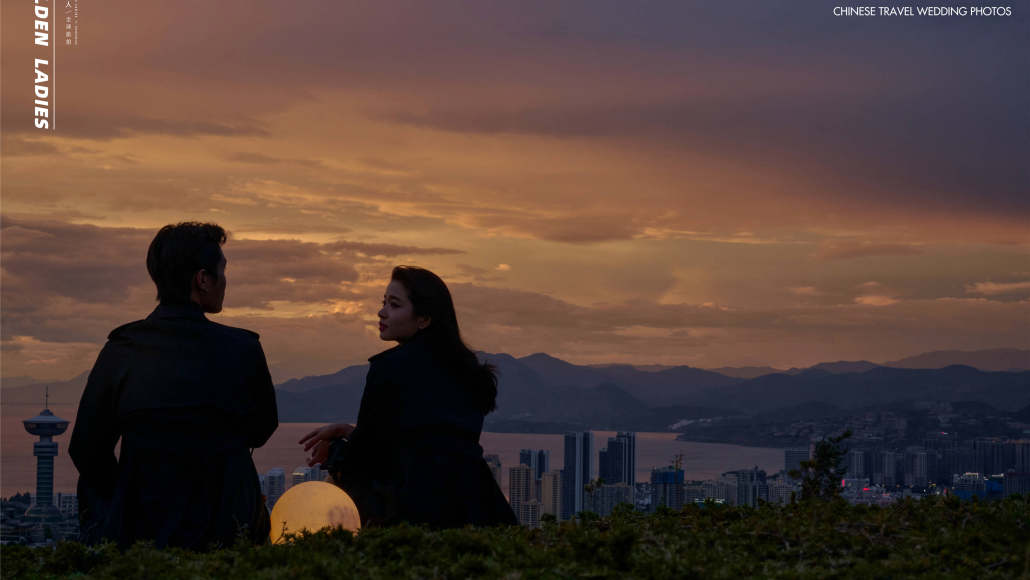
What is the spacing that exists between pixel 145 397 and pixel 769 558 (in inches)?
130

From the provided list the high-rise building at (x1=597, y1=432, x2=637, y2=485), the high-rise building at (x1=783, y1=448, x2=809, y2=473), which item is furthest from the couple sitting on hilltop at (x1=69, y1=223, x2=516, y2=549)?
the high-rise building at (x1=597, y1=432, x2=637, y2=485)

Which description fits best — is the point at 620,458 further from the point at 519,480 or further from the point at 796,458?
the point at 796,458

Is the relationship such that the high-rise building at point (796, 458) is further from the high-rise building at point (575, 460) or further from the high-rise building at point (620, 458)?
the high-rise building at point (575, 460)

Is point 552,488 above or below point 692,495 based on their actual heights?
below

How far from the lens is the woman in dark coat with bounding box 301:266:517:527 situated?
5.88 metres

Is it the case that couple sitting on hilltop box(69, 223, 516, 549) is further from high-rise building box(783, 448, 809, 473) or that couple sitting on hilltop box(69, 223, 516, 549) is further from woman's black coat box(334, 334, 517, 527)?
high-rise building box(783, 448, 809, 473)

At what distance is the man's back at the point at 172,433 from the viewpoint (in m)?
5.35

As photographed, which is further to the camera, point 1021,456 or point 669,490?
point 1021,456

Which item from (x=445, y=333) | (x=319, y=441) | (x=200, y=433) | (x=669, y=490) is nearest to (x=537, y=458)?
(x=669, y=490)

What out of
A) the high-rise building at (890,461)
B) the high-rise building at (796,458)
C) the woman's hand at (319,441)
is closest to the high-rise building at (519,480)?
the high-rise building at (796,458)

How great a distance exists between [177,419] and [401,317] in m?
1.57

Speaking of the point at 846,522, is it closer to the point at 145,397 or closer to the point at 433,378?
the point at 433,378

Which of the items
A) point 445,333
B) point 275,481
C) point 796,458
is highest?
point 445,333

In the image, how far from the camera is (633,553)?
4121 mm
